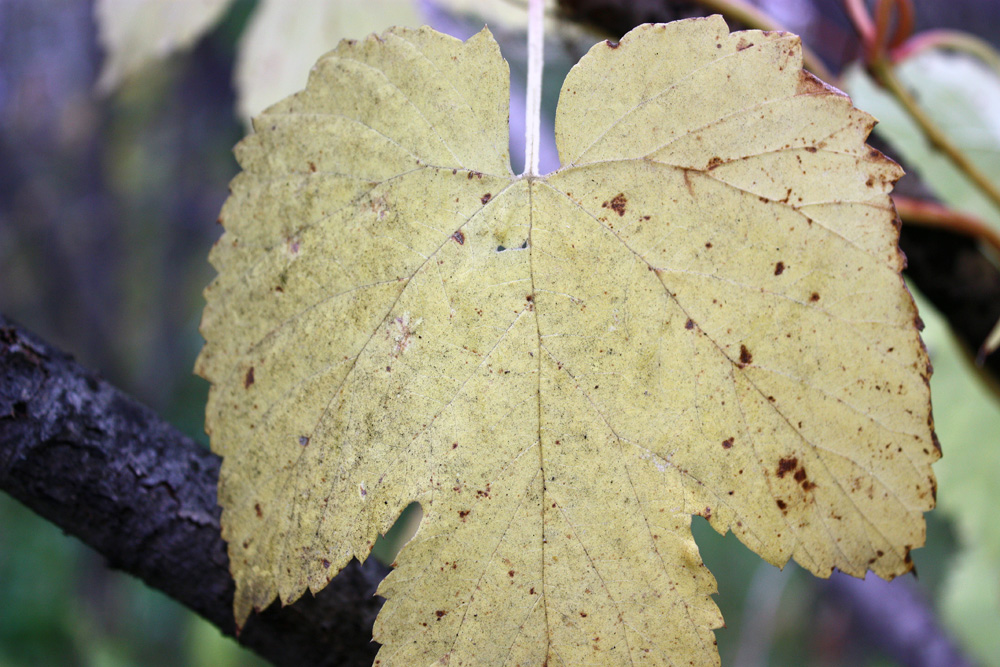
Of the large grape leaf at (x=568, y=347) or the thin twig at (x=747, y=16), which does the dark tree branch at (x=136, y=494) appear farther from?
the thin twig at (x=747, y=16)

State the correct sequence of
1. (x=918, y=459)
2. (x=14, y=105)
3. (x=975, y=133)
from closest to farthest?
(x=918, y=459)
(x=975, y=133)
(x=14, y=105)

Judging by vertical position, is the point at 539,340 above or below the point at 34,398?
above

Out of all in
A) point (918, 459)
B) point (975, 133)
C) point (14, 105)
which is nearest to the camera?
point (918, 459)

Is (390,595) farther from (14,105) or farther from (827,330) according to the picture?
(14,105)

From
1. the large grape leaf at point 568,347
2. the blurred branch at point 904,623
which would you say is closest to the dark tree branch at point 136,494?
the large grape leaf at point 568,347

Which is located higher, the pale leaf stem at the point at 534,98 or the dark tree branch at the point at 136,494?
the pale leaf stem at the point at 534,98

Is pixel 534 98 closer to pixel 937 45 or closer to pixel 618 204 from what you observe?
pixel 618 204

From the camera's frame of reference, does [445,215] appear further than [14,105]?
No

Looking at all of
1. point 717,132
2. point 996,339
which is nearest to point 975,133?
point 996,339
